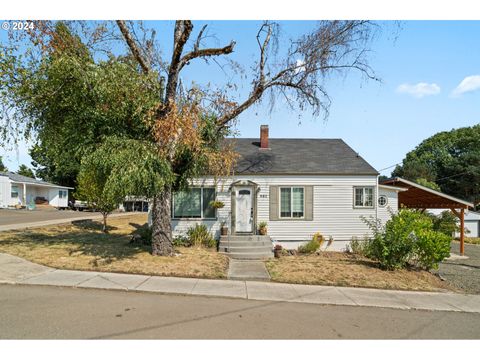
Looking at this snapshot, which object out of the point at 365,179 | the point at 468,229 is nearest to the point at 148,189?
the point at 365,179

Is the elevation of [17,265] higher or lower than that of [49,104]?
lower

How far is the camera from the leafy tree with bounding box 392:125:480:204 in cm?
4120

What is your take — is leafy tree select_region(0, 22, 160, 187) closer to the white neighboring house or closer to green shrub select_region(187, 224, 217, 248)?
green shrub select_region(187, 224, 217, 248)

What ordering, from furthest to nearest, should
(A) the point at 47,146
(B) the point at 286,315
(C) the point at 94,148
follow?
(A) the point at 47,146 < (C) the point at 94,148 < (B) the point at 286,315

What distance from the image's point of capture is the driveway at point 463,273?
8.54m

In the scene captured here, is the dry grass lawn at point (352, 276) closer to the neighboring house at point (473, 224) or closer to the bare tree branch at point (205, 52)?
the bare tree branch at point (205, 52)

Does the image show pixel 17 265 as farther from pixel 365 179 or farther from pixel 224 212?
pixel 365 179

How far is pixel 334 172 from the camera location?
1359cm

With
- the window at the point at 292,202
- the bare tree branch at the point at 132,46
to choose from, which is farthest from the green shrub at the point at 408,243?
the bare tree branch at the point at 132,46

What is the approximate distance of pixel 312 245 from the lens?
12930mm

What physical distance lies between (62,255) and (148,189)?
11.7ft

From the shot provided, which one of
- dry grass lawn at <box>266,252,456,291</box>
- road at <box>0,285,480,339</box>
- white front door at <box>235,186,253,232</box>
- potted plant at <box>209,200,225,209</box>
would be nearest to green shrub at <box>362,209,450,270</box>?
dry grass lawn at <box>266,252,456,291</box>

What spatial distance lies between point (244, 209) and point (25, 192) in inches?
1425

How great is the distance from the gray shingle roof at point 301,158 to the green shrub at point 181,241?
3.66 metres
